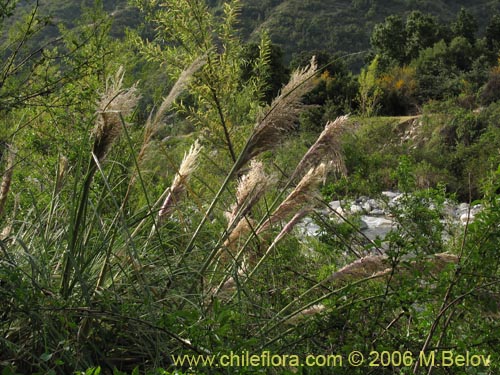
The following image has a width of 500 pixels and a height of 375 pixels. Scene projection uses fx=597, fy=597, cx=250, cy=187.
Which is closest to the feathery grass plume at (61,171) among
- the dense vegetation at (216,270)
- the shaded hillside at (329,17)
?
the dense vegetation at (216,270)

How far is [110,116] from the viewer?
4.92 feet

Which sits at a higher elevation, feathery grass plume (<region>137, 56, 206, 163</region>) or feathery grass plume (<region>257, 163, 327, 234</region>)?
feathery grass plume (<region>137, 56, 206, 163</region>)

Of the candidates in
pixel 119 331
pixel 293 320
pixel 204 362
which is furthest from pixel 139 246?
pixel 204 362

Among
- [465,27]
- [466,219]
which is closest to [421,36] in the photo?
[465,27]

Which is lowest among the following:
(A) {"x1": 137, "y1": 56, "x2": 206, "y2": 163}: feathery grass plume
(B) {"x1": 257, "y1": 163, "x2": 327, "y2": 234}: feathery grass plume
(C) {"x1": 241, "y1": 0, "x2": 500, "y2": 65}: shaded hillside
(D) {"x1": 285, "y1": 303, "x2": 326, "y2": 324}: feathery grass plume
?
(C) {"x1": 241, "y1": 0, "x2": 500, "y2": 65}: shaded hillside

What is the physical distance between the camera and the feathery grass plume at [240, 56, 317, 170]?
1713mm

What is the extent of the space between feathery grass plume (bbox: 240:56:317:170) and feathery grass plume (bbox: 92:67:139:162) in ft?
1.21

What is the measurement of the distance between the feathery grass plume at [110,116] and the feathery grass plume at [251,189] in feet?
1.60

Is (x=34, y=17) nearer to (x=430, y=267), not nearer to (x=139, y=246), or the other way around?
(x=139, y=246)

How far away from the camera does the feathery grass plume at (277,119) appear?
67.4 inches

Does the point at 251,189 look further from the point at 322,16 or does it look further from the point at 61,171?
the point at 322,16

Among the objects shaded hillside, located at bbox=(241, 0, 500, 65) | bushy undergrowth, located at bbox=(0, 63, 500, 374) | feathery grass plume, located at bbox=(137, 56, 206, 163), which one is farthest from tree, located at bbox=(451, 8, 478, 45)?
feathery grass plume, located at bbox=(137, 56, 206, 163)

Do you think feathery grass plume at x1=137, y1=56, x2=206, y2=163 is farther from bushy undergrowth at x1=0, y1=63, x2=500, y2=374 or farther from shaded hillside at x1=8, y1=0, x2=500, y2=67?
shaded hillside at x1=8, y1=0, x2=500, y2=67

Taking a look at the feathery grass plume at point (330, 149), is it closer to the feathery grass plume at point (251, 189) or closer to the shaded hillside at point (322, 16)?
the feathery grass plume at point (251, 189)
